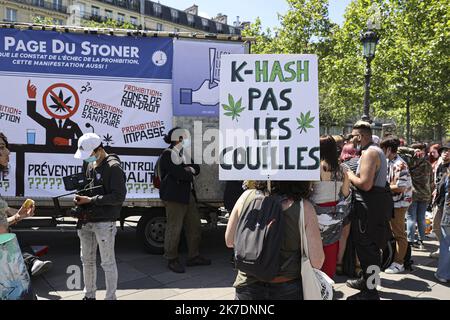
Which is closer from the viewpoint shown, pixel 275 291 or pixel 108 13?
pixel 275 291

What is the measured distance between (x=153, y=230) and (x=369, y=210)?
3.27 meters

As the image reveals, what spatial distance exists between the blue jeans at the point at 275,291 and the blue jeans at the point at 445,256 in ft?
11.6

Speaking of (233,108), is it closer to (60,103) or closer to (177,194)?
(177,194)

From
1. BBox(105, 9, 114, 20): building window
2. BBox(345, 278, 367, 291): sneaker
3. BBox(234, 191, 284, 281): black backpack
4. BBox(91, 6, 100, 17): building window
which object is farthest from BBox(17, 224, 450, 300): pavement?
BBox(105, 9, 114, 20): building window

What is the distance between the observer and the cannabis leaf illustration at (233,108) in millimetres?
2678

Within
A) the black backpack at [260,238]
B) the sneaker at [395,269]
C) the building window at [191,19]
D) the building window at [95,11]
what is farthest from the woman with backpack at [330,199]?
the building window at [191,19]

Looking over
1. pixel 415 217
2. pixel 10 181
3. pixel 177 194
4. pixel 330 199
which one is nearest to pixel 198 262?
pixel 177 194

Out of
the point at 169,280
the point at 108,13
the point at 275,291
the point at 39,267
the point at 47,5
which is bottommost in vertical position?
the point at 169,280

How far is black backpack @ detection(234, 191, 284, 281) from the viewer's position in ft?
7.49

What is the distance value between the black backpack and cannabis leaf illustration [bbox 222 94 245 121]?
61 centimetres

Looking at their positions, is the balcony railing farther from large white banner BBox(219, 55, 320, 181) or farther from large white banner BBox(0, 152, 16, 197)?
large white banner BBox(219, 55, 320, 181)

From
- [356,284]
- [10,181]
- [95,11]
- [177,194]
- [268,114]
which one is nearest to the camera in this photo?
[268,114]

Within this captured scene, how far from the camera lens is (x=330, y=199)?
3.99 meters

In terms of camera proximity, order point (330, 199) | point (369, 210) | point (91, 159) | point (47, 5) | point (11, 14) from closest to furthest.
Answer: point (91, 159)
point (330, 199)
point (369, 210)
point (11, 14)
point (47, 5)
